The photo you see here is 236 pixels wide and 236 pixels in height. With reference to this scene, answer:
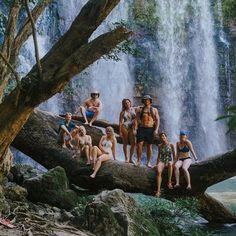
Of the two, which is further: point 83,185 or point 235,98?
point 235,98

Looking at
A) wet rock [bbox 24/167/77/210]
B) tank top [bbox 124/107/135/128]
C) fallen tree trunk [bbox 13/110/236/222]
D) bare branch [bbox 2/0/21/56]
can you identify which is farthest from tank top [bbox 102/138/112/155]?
bare branch [bbox 2/0/21/56]

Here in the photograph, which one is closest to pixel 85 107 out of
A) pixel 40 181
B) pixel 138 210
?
pixel 40 181

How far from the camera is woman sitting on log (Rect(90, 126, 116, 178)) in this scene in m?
7.95

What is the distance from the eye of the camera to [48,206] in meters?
6.93

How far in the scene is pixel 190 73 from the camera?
26.6m

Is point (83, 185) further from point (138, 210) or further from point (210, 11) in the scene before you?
point (210, 11)

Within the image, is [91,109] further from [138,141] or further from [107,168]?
[107,168]

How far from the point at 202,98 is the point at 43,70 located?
885 inches

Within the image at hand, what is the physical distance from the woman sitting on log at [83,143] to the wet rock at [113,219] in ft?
6.30

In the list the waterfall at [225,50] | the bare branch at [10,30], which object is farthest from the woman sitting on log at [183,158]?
the waterfall at [225,50]

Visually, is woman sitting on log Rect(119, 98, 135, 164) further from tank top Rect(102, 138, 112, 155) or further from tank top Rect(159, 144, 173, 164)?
tank top Rect(159, 144, 173, 164)

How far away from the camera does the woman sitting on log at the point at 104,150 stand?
7.95m

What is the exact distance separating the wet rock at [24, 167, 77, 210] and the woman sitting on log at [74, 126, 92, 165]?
35.0 inches

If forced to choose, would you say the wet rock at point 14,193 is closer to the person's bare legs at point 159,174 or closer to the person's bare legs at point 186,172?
the person's bare legs at point 159,174
